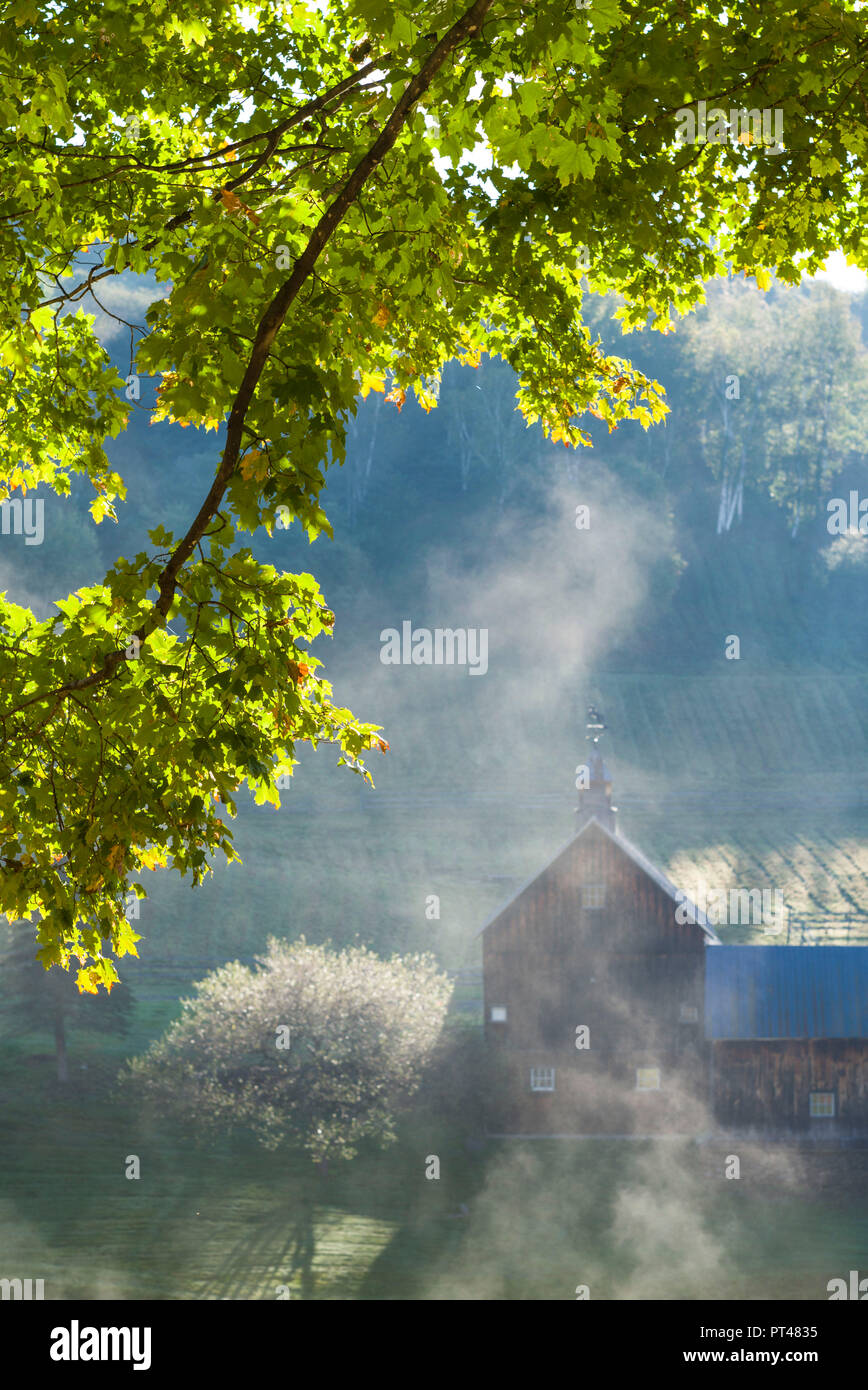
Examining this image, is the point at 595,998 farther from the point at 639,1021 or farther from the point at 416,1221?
the point at 416,1221

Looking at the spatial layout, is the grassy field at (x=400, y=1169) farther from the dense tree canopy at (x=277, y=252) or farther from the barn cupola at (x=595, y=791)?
the dense tree canopy at (x=277, y=252)

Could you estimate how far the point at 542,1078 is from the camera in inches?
1249

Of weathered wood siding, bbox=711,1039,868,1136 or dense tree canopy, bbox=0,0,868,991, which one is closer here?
dense tree canopy, bbox=0,0,868,991

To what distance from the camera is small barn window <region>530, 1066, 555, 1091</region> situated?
31.6 meters

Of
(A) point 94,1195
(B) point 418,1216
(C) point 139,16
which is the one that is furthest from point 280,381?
(A) point 94,1195

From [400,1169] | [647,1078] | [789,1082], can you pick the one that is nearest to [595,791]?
[647,1078]

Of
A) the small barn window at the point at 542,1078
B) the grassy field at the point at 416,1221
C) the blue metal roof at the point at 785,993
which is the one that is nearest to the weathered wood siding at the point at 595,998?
the small barn window at the point at 542,1078

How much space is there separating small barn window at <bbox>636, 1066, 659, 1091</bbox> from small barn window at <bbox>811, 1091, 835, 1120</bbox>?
13.1 ft

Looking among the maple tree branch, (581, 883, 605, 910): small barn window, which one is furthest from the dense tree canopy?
(581, 883, 605, 910): small barn window

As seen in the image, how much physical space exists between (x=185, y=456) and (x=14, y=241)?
7471cm

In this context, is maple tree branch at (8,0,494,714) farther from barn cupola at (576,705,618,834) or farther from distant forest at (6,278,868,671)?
distant forest at (6,278,868,671)

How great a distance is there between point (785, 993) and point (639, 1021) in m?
3.87

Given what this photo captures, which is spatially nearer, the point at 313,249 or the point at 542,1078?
the point at 313,249

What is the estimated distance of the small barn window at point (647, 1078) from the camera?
31688 millimetres
